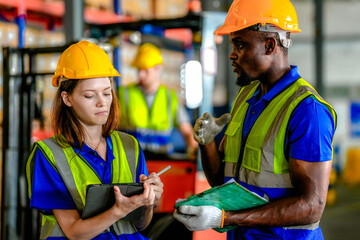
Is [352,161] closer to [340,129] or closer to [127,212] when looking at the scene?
[340,129]

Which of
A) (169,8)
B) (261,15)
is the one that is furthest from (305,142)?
(169,8)

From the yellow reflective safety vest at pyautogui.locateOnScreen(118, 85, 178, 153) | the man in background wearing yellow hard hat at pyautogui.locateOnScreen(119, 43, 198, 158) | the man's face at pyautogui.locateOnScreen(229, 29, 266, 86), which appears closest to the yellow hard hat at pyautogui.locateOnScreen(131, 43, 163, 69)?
the man in background wearing yellow hard hat at pyautogui.locateOnScreen(119, 43, 198, 158)

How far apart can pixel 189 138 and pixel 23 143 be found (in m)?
2.10

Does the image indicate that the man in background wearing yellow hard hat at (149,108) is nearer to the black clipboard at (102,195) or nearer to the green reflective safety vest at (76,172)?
the green reflective safety vest at (76,172)

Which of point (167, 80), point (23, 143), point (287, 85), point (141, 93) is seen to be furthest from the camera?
point (167, 80)

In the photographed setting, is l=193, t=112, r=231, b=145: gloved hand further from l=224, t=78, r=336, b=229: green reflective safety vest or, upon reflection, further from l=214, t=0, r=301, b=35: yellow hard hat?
l=214, t=0, r=301, b=35: yellow hard hat

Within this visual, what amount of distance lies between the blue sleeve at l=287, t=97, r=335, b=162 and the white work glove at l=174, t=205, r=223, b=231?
1.36 feet

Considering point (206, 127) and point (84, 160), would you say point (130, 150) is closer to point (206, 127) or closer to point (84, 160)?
point (84, 160)

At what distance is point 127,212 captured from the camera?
2062mm

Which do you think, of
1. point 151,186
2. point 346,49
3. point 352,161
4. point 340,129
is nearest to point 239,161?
point 151,186

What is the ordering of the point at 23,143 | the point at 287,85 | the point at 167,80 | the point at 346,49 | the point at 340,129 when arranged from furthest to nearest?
the point at 346,49
the point at 340,129
the point at 167,80
the point at 23,143
the point at 287,85

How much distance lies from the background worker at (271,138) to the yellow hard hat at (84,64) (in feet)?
1.79

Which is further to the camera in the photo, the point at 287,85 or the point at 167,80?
the point at 167,80

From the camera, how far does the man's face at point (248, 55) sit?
2.27 meters
